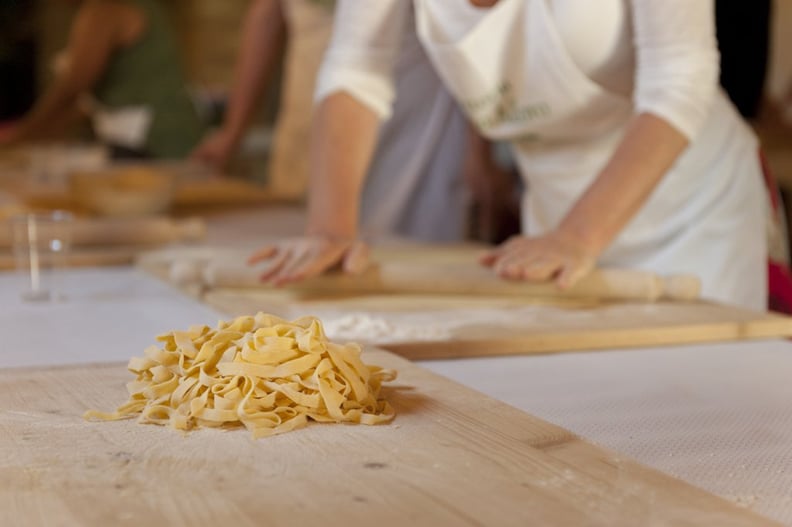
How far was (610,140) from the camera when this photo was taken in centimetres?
178

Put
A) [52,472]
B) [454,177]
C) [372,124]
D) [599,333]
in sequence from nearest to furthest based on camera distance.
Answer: [52,472] → [599,333] → [372,124] → [454,177]

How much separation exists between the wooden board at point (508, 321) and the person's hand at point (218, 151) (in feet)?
6.81

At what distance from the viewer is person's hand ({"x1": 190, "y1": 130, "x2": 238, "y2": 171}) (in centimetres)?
355

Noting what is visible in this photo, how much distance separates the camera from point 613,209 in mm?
1470

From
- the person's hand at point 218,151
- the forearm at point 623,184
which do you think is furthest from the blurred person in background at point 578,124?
the person's hand at point 218,151

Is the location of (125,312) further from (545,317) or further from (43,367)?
(545,317)

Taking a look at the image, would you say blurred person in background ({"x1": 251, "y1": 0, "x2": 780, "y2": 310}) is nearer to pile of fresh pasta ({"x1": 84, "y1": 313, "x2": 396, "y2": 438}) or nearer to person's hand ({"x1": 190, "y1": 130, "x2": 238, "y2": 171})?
pile of fresh pasta ({"x1": 84, "y1": 313, "x2": 396, "y2": 438})

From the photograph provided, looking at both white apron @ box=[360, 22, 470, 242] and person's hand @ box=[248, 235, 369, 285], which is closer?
person's hand @ box=[248, 235, 369, 285]

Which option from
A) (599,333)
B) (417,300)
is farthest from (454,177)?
(599,333)

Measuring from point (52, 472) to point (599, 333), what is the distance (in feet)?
2.28

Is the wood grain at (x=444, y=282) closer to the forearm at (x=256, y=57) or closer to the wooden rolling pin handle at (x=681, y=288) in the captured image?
the wooden rolling pin handle at (x=681, y=288)

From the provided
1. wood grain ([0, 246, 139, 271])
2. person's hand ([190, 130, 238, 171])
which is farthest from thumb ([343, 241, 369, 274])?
person's hand ([190, 130, 238, 171])

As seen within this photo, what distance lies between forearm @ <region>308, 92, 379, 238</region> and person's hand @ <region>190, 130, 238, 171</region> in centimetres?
180

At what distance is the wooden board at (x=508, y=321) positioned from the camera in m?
1.25
